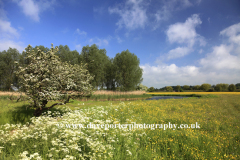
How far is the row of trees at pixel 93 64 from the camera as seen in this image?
3362 cm

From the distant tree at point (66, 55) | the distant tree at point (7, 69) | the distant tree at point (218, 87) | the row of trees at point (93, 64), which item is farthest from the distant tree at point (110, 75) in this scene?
the distant tree at point (218, 87)

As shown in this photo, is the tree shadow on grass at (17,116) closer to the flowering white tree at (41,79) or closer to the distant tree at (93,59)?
the flowering white tree at (41,79)

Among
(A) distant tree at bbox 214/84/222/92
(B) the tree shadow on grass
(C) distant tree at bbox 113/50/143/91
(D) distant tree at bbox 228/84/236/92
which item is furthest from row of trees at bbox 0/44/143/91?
(D) distant tree at bbox 228/84/236/92

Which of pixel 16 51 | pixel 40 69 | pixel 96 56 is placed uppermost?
pixel 16 51

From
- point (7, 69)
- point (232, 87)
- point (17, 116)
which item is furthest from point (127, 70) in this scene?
point (232, 87)

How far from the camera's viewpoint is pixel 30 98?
9422 millimetres

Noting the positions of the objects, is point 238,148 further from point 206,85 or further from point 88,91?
point 206,85

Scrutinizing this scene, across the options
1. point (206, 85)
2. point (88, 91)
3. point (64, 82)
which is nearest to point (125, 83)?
point (88, 91)

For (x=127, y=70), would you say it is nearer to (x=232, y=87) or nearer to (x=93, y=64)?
(x=93, y=64)

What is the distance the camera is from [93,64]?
108 feet

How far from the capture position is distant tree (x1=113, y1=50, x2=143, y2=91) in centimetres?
3919

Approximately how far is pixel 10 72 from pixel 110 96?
3234 centimetres

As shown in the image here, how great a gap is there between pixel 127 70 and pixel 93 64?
11910 mm

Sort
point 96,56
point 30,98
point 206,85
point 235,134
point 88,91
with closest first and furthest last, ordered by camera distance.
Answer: point 235,134
point 30,98
point 88,91
point 96,56
point 206,85
